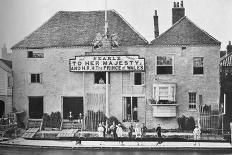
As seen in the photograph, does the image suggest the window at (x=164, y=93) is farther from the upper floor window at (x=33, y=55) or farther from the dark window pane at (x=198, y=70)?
the upper floor window at (x=33, y=55)

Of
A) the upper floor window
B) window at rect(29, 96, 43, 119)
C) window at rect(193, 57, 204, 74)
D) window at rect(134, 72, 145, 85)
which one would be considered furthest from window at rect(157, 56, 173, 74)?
window at rect(29, 96, 43, 119)

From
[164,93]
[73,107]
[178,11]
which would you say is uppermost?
[178,11]

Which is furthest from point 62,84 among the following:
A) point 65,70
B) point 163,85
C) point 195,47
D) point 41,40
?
point 195,47

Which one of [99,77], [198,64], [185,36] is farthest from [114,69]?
[198,64]

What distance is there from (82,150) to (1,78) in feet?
22.0

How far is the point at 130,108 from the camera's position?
22.5 m

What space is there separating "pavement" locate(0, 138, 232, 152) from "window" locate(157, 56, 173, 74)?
5.34 metres

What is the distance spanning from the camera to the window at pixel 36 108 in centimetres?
2305

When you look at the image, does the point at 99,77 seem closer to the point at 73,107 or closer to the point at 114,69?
the point at 114,69

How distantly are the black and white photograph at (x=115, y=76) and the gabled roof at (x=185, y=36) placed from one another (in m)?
0.05

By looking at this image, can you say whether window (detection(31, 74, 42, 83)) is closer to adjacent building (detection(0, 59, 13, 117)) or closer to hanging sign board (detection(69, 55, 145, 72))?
adjacent building (detection(0, 59, 13, 117))

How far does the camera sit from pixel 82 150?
17.8 m

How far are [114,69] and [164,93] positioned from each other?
8.36 ft

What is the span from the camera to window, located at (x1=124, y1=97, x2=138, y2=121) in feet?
73.5
